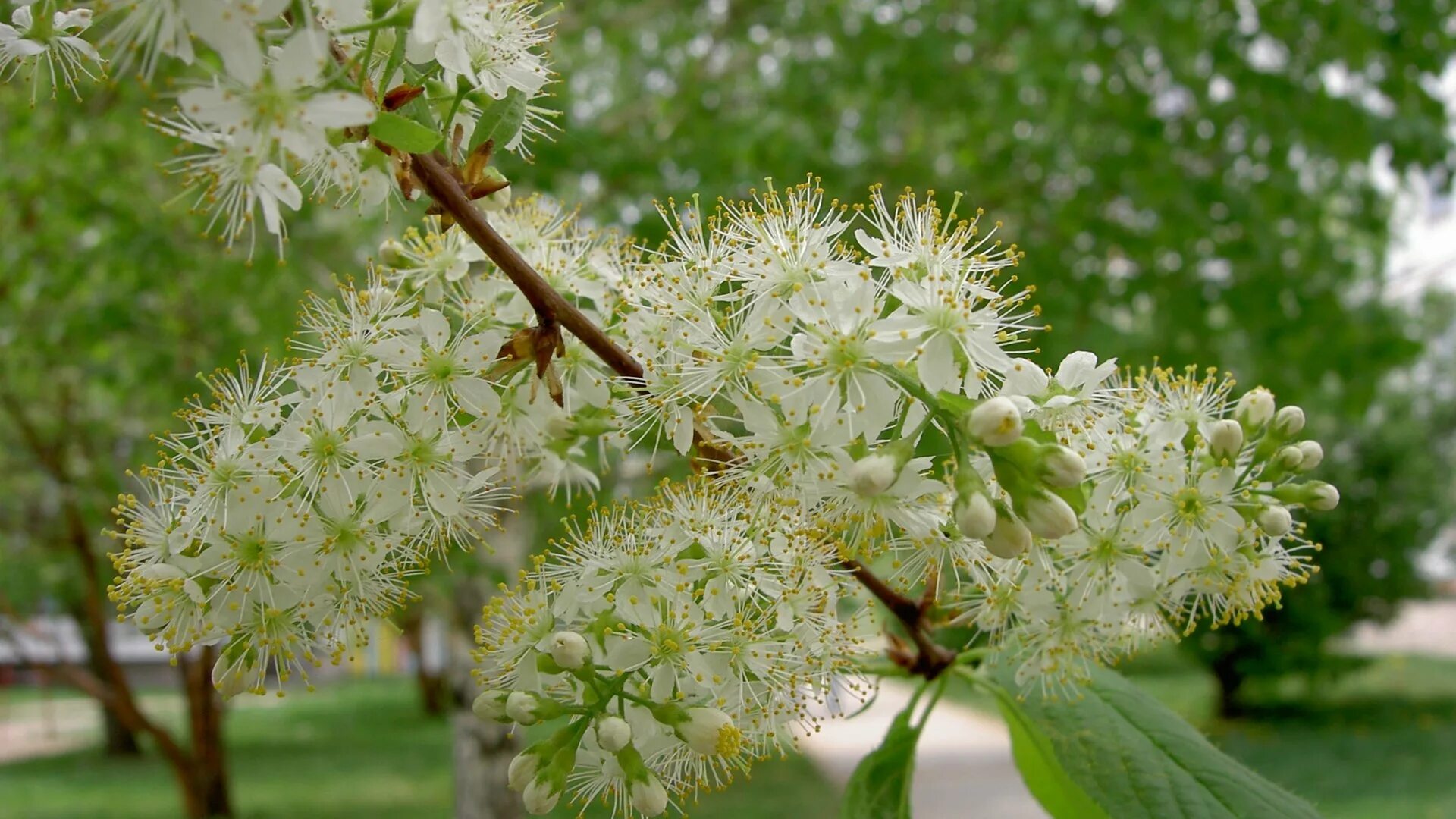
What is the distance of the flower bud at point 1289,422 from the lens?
5.28 feet

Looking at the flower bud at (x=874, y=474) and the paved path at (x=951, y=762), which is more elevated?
the flower bud at (x=874, y=474)

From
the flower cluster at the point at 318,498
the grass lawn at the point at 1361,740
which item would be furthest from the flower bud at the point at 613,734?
the grass lawn at the point at 1361,740

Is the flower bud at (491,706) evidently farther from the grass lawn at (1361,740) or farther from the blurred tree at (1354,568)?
the blurred tree at (1354,568)

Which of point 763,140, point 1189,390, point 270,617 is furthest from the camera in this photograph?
point 763,140

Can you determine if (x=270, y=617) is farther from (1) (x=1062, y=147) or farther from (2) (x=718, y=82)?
(2) (x=718, y=82)

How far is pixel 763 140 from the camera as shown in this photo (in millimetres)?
6938

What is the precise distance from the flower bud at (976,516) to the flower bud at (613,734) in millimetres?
496

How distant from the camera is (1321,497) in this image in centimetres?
162

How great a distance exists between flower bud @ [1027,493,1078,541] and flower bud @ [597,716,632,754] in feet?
1.85

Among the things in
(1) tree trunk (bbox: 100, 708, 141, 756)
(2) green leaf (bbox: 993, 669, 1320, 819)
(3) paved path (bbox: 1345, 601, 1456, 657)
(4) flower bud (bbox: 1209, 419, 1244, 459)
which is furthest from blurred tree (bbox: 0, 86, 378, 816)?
(3) paved path (bbox: 1345, 601, 1456, 657)

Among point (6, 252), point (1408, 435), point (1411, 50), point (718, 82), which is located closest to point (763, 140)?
point (718, 82)

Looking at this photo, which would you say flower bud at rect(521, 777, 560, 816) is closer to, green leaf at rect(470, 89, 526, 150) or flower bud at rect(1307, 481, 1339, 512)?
green leaf at rect(470, 89, 526, 150)

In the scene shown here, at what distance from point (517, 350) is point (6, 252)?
697 centimetres

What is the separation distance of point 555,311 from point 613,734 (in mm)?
549
